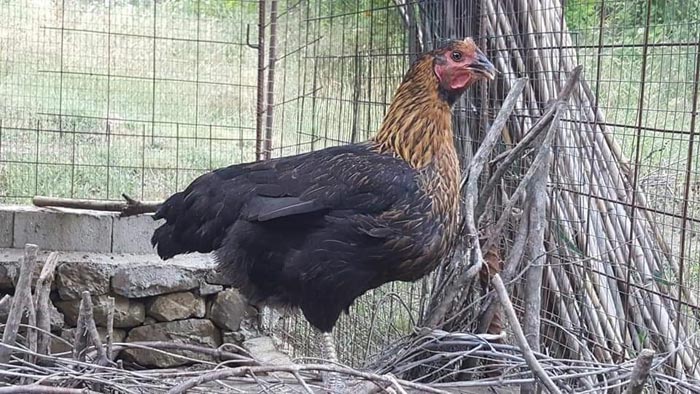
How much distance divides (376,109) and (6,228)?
2.89m

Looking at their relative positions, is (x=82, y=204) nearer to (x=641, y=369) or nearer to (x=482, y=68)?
(x=482, y=68)

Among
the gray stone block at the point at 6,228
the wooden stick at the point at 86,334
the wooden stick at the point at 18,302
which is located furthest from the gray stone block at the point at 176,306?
the wooden stick at the point at 18,302

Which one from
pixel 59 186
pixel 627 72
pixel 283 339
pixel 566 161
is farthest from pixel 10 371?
pixel 59 186

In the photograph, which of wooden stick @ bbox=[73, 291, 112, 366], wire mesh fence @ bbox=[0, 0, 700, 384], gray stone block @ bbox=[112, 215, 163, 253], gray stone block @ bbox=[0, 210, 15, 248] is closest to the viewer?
wooden stick @ bbox=[73, 291, 112, 366]

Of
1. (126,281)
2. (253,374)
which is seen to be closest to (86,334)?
(253,374)

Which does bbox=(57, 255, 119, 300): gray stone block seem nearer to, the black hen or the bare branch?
the bare branch

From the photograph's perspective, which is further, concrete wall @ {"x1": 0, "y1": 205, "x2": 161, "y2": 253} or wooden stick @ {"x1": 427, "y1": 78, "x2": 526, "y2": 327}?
concrete wall @ {"x1": 0, "y1": 205, "x2": 161, "y2": 253}

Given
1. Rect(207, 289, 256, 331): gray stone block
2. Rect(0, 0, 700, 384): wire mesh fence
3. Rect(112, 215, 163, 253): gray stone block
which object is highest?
Rect(0, 0, 700, 384): wire mesh fence

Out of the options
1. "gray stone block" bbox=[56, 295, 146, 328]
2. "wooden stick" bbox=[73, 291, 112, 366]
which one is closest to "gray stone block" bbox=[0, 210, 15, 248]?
"gray stone block" bbox=[56, 295, 146, 328]

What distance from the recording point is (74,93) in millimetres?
A: 6699

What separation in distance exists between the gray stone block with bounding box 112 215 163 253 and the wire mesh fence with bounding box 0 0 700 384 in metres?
0.36

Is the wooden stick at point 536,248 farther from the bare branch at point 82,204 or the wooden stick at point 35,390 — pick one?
the bare branch at point 82,204

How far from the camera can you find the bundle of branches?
11.5 ft

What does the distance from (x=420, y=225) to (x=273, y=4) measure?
3.56 meters
